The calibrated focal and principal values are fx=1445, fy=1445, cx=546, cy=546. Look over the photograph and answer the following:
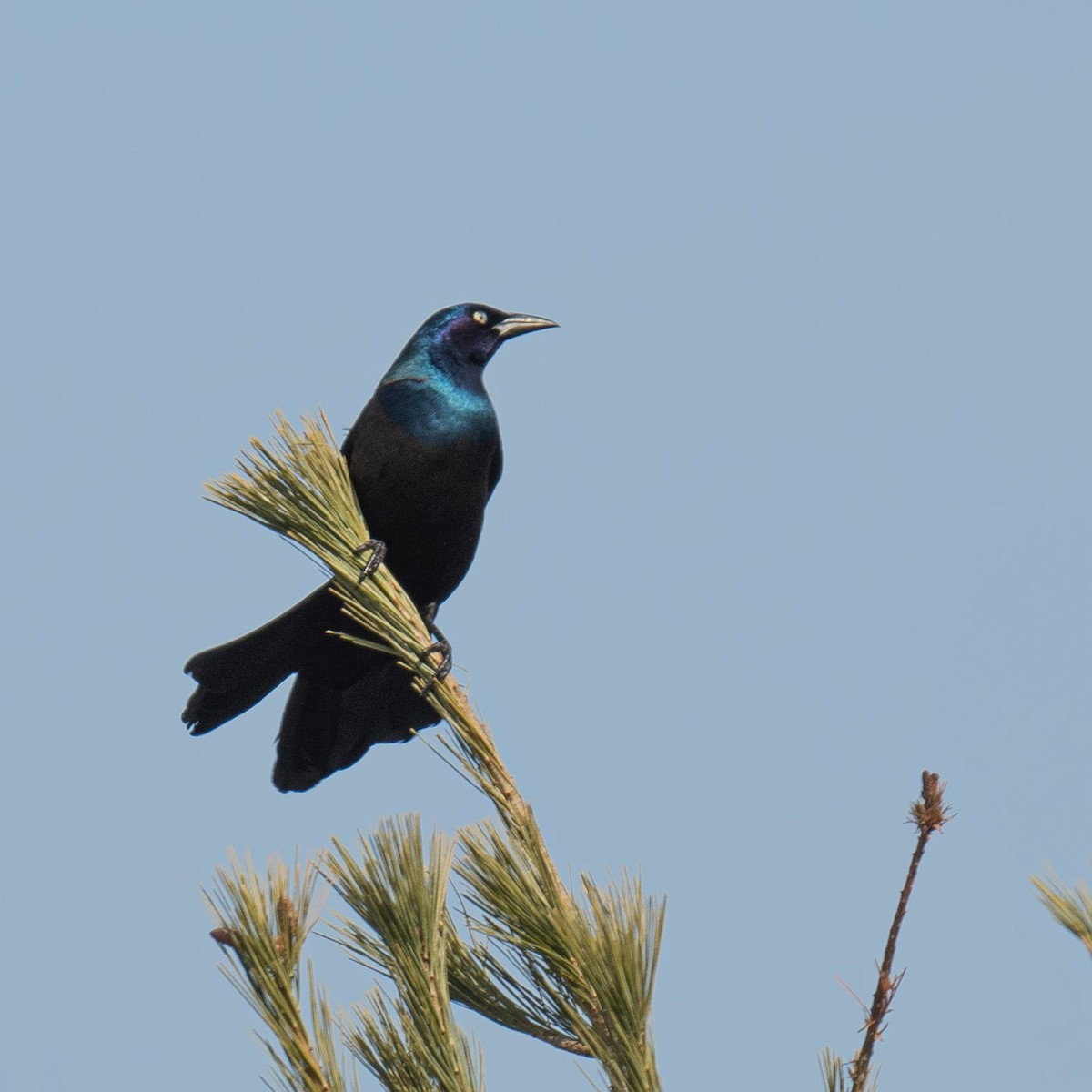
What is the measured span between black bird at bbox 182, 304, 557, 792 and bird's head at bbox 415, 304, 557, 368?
368 mm

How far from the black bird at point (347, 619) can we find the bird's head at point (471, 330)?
0.37m

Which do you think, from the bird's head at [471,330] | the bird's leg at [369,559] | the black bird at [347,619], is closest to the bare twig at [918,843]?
the bird's leg at [369,559]

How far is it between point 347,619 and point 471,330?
1515mm

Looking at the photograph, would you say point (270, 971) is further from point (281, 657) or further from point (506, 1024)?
point (281, 657)

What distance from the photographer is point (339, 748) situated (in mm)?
4695

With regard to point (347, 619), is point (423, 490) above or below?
above

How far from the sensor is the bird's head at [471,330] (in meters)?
5.43

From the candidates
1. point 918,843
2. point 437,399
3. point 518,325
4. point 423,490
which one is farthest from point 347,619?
point 918,843

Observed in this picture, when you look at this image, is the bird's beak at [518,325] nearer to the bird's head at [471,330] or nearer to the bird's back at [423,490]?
the bird's head at [471,330]

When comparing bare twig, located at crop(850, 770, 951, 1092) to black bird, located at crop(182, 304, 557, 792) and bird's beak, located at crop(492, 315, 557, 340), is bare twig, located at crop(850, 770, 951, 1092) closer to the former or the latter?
black bird, located at crop(182, 304, 557, 792)

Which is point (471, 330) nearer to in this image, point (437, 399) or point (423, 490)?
point (437, 399)

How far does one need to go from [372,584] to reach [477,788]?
2.28 feet

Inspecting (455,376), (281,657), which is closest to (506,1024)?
(281,657)

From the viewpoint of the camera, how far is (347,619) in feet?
15.2
